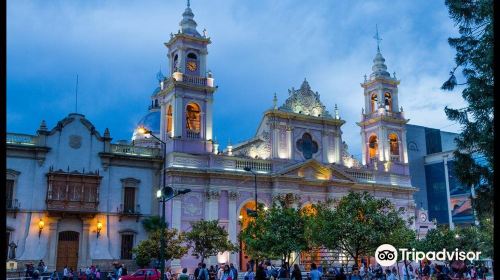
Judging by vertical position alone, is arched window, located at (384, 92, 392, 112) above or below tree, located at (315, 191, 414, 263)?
above

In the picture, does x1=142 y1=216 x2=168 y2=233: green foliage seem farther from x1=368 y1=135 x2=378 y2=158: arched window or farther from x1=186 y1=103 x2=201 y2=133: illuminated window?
x1=368 y1=135 x2=378 y2=158: arched window

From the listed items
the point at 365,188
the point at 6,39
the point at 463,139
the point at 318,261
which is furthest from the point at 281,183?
the point at 6,39

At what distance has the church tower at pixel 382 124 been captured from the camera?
197ft

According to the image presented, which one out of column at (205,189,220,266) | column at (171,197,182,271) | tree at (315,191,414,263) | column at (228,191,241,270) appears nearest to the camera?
tree at (315,191,414,263)

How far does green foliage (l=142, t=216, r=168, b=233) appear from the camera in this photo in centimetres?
3700

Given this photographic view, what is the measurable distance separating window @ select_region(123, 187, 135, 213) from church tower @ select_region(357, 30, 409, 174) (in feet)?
90.4

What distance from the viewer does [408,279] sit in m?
34.3

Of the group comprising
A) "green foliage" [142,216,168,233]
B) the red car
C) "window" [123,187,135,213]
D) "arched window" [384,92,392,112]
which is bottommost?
the red car

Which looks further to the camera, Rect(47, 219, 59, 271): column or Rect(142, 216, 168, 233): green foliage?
Rect(47, 219, 59, 271): column

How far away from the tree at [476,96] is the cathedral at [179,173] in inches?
880

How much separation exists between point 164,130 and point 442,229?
86.4 feet

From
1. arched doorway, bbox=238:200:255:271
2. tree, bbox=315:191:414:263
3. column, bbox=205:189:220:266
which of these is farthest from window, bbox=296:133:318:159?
Result: tree, bbox=315:191:414:263

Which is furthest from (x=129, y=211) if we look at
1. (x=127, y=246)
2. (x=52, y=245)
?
(x=52, y=245)

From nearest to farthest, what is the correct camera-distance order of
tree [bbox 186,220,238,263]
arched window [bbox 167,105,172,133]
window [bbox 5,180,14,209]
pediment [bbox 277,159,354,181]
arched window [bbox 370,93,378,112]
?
1. window [bbox 5,180,14,209]
2. tree [bbox 186,220,238,263]
3. arched window [bbox 167,105,172,133]
4. pediment [bbox 277,159,354,181]
5. arched window [bbox 370,93,378,112]
